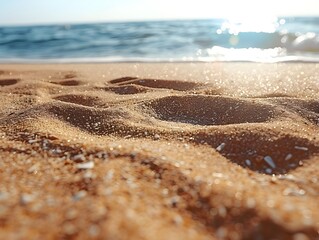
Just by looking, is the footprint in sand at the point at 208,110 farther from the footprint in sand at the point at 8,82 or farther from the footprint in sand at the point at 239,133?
the footprint in sand at the point at 8,82

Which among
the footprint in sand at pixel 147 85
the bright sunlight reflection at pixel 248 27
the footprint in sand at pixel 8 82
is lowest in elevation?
the bright sunlight reflection at pixel 248 27

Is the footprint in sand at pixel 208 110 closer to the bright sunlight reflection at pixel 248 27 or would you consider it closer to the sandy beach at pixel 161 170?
the sandy beach at pixel 161 170

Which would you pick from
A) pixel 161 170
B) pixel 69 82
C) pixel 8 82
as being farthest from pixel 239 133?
pixel 8 82

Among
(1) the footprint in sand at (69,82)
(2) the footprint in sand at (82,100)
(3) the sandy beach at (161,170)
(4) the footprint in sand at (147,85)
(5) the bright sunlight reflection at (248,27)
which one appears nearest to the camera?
(3) the sandy beach at (161,170)

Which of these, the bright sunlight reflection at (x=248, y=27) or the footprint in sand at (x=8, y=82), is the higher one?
the footprint in sand at (x=8, y=82)

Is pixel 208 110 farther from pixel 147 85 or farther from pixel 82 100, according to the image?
pixel 147 85

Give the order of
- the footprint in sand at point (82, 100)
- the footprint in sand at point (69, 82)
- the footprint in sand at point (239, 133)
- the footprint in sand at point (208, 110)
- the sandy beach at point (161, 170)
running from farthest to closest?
the footprint in sand at point (69, 82), the footprint in sand at point (82, 100), the footprint in sand at point (208, 110), the footprint in sand at point (239, 133), the sandy beach at point (161, 170)

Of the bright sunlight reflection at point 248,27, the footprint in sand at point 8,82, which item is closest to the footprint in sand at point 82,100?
the footprint in sand at point 8,82

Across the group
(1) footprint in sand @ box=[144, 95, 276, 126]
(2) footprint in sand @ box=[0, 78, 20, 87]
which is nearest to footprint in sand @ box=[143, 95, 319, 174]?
(1) footprint in sand @ box=[144, 95, 276, 126]

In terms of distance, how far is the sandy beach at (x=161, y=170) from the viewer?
0.99 metres

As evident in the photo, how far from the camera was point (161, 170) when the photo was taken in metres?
1.31

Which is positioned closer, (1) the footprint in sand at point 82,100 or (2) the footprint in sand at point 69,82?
(1) the footprint in sand at point 82,100

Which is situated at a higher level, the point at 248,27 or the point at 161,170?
the point at 161,170

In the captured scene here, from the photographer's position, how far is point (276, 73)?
3936 mm
